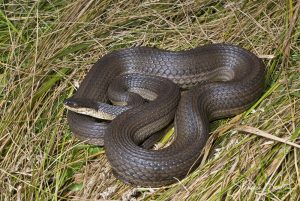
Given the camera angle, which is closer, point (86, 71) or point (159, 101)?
point (159, 101)

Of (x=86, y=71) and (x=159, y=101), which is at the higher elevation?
(x=86, y=71)

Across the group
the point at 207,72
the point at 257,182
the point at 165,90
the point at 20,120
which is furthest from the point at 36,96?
the point at 257,182

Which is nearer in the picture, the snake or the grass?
the grass

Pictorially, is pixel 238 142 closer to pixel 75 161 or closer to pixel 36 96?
pixel 75 161

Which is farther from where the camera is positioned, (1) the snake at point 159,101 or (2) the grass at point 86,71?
(1) the snake at point 159,101
